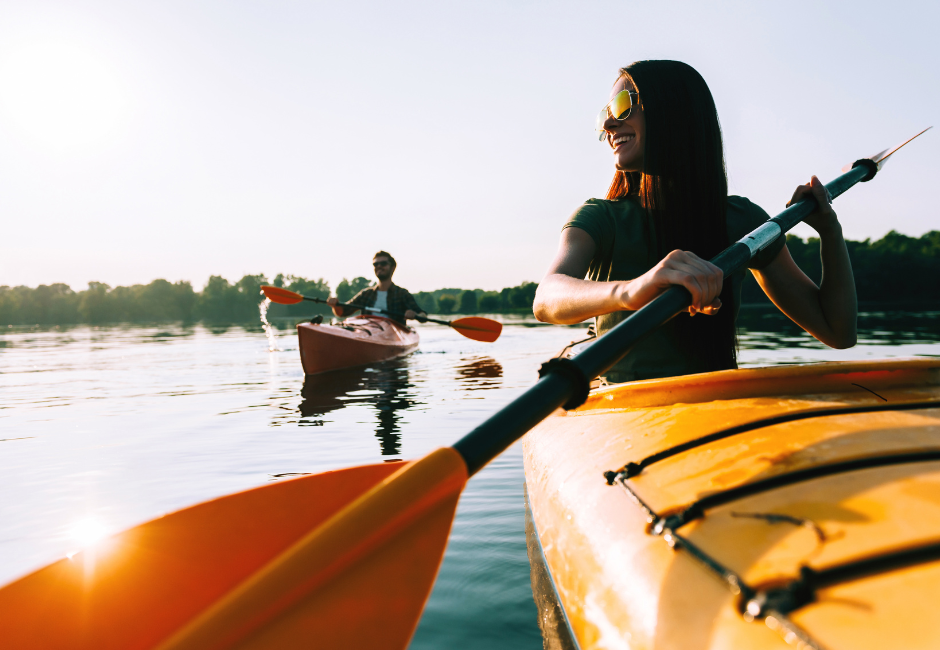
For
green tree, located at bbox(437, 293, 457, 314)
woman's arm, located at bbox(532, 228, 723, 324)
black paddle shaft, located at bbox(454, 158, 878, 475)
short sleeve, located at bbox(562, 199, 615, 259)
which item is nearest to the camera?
black paddle shaft, located at bbox(454, 158, 878, 475)

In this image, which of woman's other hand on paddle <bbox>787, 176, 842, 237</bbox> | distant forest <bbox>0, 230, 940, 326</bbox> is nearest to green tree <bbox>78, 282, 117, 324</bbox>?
distant forest <bbox>0, 230, 940, 326</bbox>

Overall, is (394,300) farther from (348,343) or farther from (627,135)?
(627,135)

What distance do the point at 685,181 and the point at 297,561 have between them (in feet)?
6.21

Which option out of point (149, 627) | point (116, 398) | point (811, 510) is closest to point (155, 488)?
point (149, 627)

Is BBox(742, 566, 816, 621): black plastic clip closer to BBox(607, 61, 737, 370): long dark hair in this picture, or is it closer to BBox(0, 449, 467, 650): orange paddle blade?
BBox(0, 449, 467, 650): orange paddle blade

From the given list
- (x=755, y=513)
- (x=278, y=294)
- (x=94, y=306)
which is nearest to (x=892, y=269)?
(x=278, y=294)

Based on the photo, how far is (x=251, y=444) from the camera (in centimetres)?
521

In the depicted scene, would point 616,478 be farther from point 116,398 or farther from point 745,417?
point 116,398

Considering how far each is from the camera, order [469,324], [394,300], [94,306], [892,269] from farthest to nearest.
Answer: [94,306] → [892,269] → [394,300] → [469,324]

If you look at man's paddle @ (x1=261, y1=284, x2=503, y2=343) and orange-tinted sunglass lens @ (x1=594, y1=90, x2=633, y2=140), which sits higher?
orange-tinted sunglass lens @ (x1=594, y1=90, x2=633, y2=140)

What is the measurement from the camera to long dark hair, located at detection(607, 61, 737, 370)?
217 centimetres

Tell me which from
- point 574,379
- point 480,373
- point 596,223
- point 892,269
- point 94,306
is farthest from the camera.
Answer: point 94,306

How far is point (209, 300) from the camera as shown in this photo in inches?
3413

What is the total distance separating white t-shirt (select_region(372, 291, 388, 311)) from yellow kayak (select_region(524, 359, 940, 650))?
1125 cm
